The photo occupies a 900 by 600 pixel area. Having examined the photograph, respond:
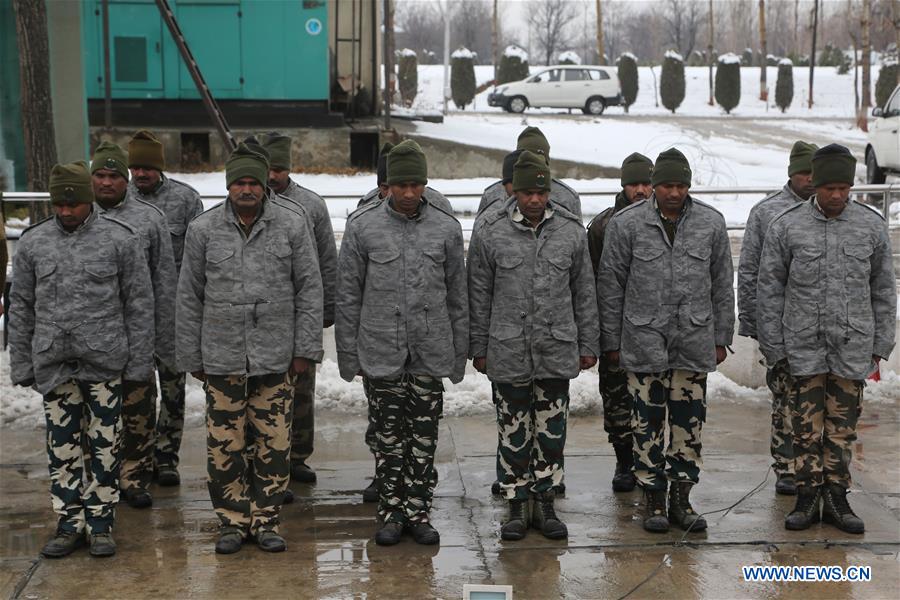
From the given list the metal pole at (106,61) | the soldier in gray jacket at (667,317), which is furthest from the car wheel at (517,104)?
the soldier in gray jacket at (667,317)

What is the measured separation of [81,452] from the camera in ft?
19.0

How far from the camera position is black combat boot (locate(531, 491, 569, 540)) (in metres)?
5.91

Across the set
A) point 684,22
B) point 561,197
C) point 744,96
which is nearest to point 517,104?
point 744,96

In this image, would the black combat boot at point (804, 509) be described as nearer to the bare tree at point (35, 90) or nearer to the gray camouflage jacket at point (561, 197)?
the gray camouflage jacket at point (561, 197)

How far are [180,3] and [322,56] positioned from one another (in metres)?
2.30

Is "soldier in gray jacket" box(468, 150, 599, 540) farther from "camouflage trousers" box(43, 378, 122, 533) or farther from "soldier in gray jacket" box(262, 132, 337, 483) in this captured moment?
"camouflage trousers" box(43, 378, 122, 533)

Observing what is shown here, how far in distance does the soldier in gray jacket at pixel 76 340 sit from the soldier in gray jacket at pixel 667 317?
254cm

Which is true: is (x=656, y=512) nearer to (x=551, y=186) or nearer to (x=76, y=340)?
(x=551, y=186)

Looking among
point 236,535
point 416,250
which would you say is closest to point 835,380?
point 416,250

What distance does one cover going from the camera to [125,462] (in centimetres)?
645

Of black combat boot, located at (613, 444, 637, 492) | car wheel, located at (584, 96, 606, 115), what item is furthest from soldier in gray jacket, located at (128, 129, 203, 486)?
car wheel, located at (584, 96, 606, 115)

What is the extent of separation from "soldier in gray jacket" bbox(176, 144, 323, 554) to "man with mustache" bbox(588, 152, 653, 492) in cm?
187

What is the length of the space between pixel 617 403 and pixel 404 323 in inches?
64.8

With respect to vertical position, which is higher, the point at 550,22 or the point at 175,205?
the point at 550,22
